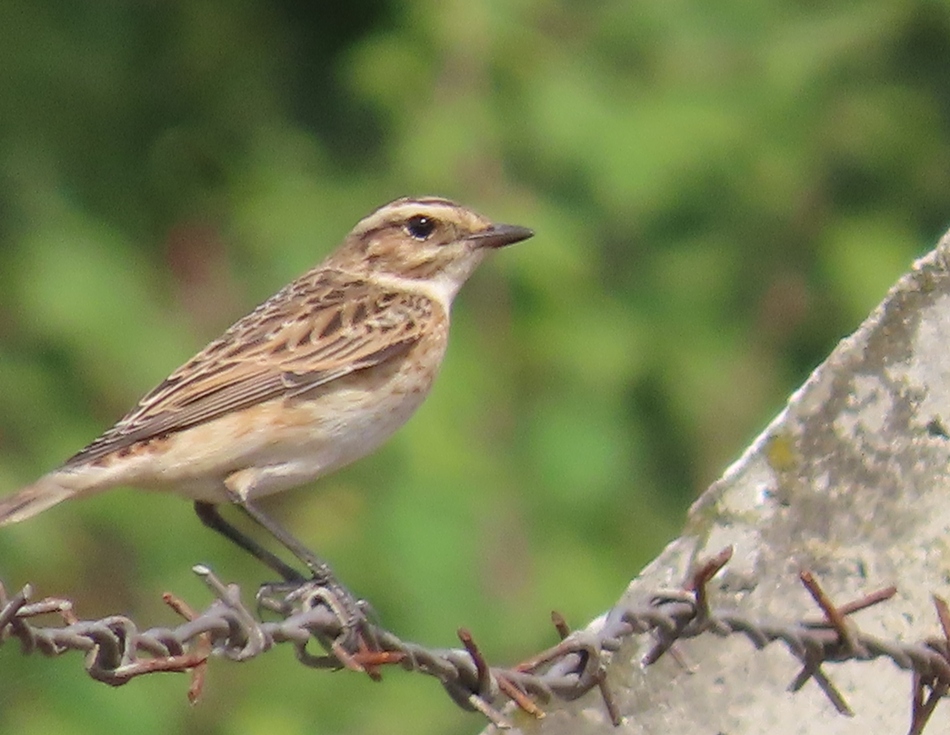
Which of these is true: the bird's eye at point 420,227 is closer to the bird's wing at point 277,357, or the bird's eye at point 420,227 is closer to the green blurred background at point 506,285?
the bird's wing at point 277,357

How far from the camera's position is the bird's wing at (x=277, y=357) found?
502 centimetres

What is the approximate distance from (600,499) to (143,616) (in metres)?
1.92

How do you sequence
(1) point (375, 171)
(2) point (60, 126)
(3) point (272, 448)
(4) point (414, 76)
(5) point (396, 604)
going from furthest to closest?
(2) point (60, 126), (1) point (375, 171), (4) point (414, 76), (5) point (396, 604), (3) point (272, 448)

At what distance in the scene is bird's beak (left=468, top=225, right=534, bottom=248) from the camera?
18.5 ft

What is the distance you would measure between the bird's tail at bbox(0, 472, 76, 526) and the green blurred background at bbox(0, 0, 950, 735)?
6.30 ft

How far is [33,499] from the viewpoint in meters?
4.69

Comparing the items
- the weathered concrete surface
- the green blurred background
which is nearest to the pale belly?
the weathered concrete surface

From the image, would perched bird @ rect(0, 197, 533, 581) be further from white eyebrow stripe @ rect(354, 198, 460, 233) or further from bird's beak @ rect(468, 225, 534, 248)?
white eyebrow stripe @ rect(354, 198, 460, 233)

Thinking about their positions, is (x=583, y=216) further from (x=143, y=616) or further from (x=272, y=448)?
(x=272, y=448)

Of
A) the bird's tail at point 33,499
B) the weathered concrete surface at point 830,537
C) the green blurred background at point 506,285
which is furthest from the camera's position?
the green blurred background at point 506,285

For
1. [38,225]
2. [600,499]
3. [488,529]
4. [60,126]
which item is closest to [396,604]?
[488,529]

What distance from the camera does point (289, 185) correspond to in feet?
27.9

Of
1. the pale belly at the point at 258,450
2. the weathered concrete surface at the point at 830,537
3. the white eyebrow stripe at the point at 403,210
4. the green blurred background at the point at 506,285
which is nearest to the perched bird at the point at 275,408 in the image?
the pale belly at the point at 258,450

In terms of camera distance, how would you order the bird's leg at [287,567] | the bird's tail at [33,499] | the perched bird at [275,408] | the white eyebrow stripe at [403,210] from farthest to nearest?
1. the white eyebrow stripe at [403,210]
2. the perched bird at [275,408]
3. the bird's tail at [33,499]
4. the bird's leg at [287,567]
